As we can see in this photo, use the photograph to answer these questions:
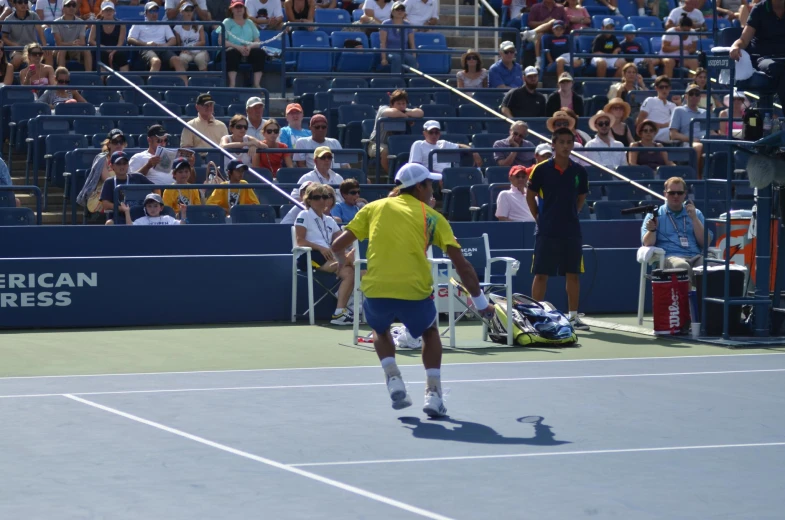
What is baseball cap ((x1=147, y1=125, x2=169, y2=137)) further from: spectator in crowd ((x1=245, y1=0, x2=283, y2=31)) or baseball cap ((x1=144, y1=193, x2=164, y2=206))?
spectator in crowd ((x1=245, y1=0, x2=283, y2=31))

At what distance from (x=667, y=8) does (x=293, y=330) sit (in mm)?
14351

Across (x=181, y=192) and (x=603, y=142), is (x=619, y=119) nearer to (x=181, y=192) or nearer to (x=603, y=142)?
(x=603, y=142)

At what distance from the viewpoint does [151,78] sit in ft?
63.0

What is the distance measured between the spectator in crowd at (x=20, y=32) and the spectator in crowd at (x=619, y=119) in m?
7.74

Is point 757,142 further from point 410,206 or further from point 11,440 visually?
point 11,440

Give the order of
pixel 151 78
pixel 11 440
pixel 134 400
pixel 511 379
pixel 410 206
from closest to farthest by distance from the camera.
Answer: pixel 11 440 → pixel 410 206 → pixel 134 400 → pixel 511 379 → pixel 151 78

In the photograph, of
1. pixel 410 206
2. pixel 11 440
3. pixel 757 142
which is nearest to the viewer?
pixel 11 440

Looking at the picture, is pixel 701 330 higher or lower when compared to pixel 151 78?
lower

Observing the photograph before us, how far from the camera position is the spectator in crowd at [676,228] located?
1430 centimetres

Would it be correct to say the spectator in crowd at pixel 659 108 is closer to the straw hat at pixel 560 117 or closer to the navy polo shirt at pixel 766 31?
the straw hat at pixel 560 117

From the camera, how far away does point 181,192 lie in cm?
1638

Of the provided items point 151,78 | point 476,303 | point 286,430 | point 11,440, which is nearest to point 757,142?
point 476,303

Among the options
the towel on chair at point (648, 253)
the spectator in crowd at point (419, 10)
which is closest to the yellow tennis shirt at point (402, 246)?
the towel on chair at point (648, 253)

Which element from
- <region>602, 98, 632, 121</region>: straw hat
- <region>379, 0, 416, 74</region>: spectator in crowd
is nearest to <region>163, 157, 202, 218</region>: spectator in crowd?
<region>379, 0, 416, 74</region>: spectator in crowd
